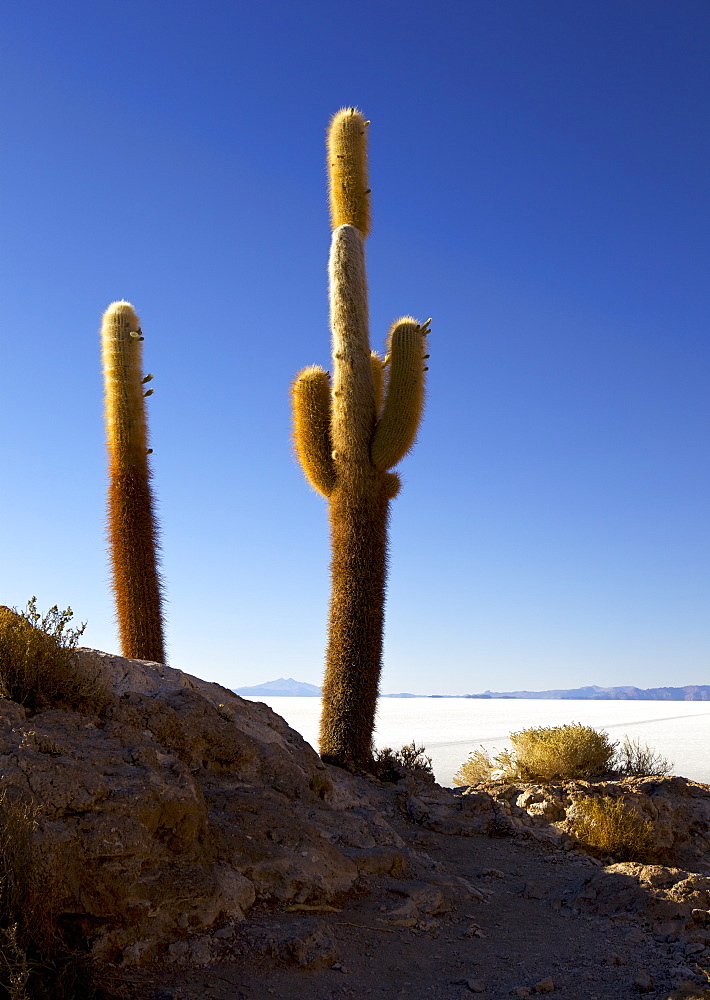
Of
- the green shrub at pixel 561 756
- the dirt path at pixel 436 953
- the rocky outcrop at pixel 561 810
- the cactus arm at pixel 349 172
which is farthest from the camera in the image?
the cactus arm at pixel 349 172

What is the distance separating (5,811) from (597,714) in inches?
1597

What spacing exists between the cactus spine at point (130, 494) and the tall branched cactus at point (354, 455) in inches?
103

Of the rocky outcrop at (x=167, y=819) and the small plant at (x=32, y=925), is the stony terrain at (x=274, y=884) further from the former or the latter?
the small plant at (x=32, y=925)

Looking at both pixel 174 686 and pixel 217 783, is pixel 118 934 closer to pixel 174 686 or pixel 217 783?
pixel 217 783

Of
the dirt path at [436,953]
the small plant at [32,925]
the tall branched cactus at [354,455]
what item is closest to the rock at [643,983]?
the dirt path at [436,953]

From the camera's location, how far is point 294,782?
28.5 ft

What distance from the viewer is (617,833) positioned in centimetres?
987

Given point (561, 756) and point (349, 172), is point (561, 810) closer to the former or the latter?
point (561, 756)

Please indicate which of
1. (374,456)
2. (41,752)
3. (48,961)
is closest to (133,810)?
(41,752)

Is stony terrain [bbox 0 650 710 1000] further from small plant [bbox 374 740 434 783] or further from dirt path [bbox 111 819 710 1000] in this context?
small plant [bbox 374 740 434 783]

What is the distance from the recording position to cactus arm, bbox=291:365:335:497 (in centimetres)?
1210

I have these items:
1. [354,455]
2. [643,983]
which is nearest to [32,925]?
[643,983]

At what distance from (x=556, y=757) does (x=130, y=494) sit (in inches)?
291

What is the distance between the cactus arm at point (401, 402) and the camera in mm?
11797
